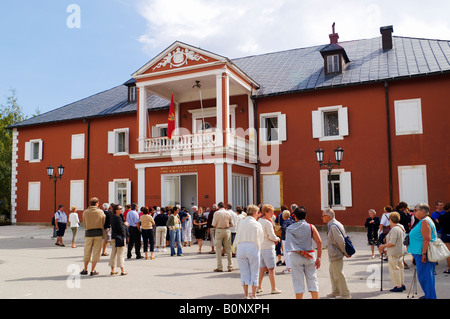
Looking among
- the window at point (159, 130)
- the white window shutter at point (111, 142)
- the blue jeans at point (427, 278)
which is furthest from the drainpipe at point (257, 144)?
the blue jeans at point (427, 278)

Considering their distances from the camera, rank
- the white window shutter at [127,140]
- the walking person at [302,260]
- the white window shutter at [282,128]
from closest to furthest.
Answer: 1. the walking person at [302,260]
2. the white window shutter at [282,128]
3. the white window shutter at [127,140]

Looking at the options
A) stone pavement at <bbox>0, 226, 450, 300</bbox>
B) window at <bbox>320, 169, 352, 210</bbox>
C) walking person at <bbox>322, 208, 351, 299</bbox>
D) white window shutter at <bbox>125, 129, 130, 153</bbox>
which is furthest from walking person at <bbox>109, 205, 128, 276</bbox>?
white window shutter at <bbox>125, 129, 130, 153</bbox>

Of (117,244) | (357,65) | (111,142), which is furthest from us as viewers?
(111,142)

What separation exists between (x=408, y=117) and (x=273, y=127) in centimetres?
631

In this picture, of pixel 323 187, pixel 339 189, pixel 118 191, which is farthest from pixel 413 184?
pixel 118 191

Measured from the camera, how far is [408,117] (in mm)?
17797

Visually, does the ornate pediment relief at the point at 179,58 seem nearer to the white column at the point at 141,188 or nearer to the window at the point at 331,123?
the white column at the point at 141,188

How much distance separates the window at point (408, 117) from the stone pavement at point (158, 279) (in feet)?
23.5

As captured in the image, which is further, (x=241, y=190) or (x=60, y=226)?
(x=241, y=190)

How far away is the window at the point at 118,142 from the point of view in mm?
23547

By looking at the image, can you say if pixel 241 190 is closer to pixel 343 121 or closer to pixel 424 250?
pixel 343 121

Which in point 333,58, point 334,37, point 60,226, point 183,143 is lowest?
point 60,226

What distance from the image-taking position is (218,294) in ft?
24.4
